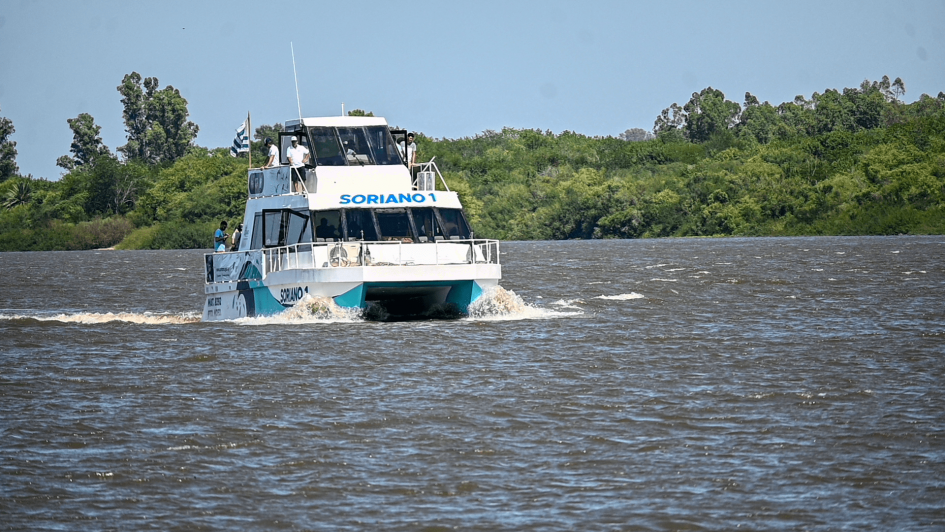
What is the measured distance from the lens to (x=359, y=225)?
27.9 m

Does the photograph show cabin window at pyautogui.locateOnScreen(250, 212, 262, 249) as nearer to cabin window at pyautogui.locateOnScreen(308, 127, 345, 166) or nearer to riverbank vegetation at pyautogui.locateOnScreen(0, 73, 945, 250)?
cabin window at pyautogui.locateOnScreen(308, 127, 345, 166)


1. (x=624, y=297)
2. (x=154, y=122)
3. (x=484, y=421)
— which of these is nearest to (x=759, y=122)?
(x=154, y=122)

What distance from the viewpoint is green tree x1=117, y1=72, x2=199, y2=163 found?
160 metres

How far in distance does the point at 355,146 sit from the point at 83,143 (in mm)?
143336

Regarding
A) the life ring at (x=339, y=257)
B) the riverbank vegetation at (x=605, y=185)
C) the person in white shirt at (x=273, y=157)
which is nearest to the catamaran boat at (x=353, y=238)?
the life ring at (x=339, y=257)

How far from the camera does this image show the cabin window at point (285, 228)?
91.7ft

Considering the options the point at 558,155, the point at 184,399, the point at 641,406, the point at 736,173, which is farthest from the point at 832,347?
the point at 558,155

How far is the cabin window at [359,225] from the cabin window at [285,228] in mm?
764

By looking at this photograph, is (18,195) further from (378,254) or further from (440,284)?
(440,284)

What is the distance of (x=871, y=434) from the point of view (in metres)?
15.3

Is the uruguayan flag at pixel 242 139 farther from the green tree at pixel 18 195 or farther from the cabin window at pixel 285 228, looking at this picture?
the green tree at pixel 18 195

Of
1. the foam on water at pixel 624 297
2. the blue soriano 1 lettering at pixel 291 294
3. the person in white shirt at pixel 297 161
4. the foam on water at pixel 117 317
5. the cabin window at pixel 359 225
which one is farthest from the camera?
the foam on water at pixel 624 297

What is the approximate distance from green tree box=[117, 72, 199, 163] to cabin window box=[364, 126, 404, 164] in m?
134

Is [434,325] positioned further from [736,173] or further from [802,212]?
[736,173]
